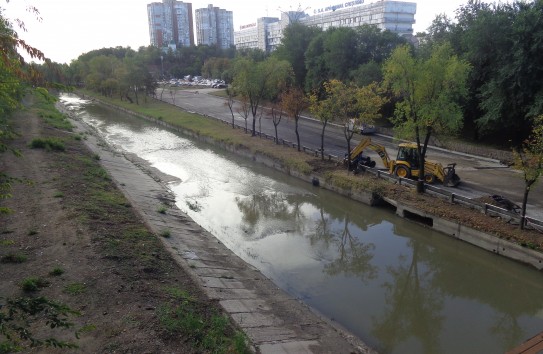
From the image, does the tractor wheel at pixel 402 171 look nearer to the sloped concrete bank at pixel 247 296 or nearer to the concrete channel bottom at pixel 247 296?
the sloped concrete bank at pixel 247 296

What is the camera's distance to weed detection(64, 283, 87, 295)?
1118 centimetres

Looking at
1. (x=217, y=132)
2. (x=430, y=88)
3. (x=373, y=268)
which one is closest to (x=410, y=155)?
(x=430, y=88)

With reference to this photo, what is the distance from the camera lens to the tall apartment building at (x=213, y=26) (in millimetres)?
177000

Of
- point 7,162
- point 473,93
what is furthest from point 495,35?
point 7,162

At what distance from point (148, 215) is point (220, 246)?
4154 mm

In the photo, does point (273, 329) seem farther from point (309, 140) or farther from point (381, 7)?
point (381, 7)

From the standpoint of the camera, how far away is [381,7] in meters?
125

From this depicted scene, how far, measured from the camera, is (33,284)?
36.6 feet

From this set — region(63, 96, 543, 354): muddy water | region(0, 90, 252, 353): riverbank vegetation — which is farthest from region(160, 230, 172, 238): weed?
region(63, 96, 543, 354): muddy water

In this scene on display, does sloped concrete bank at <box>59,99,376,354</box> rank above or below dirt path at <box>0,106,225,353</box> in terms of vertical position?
below

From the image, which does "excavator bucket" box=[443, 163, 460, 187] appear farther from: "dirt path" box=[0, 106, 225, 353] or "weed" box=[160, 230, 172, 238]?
A: "dirt path" box=[0, 106, 225, 353]

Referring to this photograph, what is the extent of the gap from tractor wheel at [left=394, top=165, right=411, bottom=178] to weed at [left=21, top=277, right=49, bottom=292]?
18387mm

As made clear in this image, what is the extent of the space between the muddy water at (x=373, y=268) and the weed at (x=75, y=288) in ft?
21.3

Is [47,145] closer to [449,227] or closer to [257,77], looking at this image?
[257,77]
